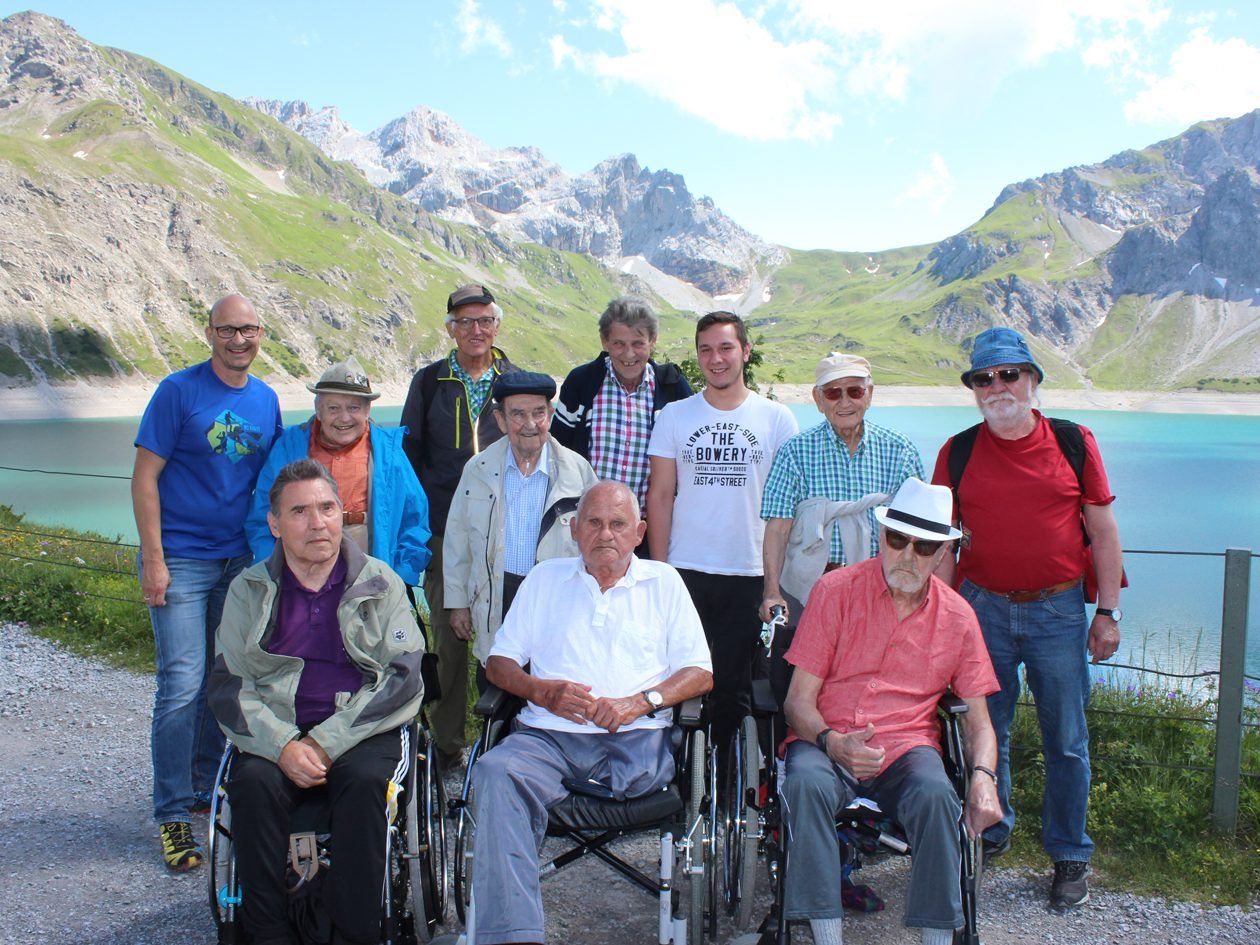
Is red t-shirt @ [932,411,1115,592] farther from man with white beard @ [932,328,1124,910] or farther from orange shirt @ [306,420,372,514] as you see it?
orange shirt @ [306,420,372,514]

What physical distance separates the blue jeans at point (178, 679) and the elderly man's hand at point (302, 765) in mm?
1154

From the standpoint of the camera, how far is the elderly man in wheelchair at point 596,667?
9.76 ft

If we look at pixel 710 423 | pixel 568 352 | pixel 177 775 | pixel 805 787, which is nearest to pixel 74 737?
pixel 177 775

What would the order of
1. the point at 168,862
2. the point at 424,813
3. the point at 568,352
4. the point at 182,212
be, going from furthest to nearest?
the point at 568,352 < the point at 182,212 < the point at 168,862 < the point at 424,813

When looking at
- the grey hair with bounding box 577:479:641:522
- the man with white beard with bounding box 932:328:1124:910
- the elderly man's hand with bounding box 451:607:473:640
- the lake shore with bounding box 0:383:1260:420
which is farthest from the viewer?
the lake shore with bounding box 0:383:1260:420

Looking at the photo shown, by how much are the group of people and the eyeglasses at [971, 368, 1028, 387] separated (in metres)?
0.01

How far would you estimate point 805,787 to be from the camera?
9.05ft

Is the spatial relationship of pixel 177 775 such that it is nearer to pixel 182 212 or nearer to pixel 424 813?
pixel 424 813

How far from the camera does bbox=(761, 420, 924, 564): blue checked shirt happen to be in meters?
3.66

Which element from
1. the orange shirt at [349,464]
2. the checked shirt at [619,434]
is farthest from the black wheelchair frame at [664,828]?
the checked shirt at [619,434]

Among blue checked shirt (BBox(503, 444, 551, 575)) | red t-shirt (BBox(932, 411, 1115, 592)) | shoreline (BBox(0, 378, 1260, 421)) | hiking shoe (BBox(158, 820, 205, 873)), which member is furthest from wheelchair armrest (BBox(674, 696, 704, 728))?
shoreline (BBox(0, 378, 1260, 421))

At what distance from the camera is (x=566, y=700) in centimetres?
305

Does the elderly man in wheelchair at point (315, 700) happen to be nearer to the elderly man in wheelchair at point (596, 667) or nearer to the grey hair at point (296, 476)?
the grey hair at point (296, 476)

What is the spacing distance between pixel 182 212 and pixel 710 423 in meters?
123
